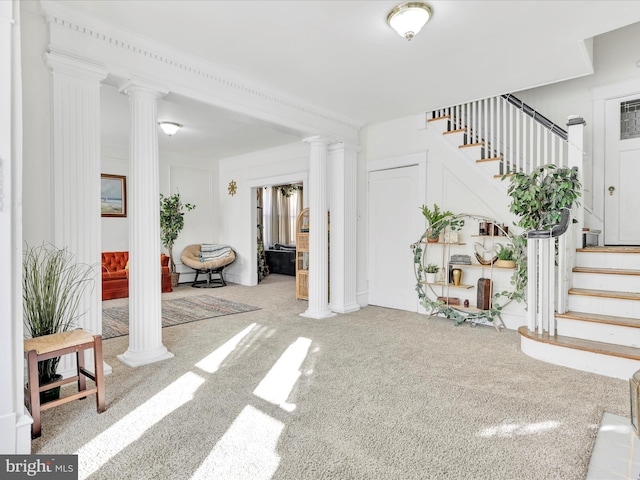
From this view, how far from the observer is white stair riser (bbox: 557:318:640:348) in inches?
115

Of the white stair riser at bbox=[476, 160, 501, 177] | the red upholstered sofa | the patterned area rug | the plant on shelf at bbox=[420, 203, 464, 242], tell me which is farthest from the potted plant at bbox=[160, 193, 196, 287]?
the white stair riser at bbox=[476, 160, 501, 177]

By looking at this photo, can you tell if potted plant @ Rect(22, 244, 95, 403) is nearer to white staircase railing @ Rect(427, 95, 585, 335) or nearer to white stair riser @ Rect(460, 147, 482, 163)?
white staircase railing @ Rect(427, 95, 585, 335)

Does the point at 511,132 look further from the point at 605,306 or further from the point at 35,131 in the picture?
the point at 35,131

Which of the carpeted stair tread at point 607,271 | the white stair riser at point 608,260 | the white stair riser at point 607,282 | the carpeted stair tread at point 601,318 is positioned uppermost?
the white stair riser at point 608,260

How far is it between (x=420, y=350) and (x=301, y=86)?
9.62ft

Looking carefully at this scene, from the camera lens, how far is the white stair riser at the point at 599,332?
2.92 m

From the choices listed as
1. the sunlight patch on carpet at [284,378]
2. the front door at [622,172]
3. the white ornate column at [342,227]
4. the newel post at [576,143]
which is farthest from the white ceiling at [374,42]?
the sunlight patch on carpet at [284,378]

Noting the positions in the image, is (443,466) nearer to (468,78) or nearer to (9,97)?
(9,97)

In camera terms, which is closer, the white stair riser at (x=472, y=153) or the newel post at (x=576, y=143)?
the newel post at (x=576, y=143)

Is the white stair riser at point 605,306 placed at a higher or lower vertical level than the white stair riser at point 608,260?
lower

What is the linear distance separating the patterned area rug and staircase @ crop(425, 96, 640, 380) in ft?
11.6

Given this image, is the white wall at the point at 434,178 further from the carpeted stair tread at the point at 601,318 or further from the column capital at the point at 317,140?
the carpeted stair tread at the point at 601,318

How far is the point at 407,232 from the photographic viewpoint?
507cm

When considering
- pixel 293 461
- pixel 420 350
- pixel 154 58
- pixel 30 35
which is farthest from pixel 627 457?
pixel 30 35
